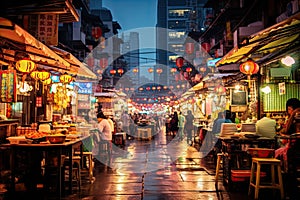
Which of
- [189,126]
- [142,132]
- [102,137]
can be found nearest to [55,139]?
[102,137]

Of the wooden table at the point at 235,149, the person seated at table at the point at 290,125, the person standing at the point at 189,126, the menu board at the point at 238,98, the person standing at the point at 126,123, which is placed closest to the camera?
the person seated at table at the point at 290,125

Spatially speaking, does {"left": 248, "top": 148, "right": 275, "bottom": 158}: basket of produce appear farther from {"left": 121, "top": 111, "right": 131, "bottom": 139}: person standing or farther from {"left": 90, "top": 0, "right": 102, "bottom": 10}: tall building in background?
{"left": 90, "top": 0, "right": 102, "bottom": 10}: tall building in background

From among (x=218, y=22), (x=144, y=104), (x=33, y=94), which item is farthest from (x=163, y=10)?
(x=33, y=94)

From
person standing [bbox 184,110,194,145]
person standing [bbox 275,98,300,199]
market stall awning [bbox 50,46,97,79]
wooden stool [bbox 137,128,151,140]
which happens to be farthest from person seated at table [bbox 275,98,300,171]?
wooden stool [bbox 137,128,151,140]

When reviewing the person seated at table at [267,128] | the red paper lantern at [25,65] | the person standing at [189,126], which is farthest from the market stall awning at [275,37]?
the person standing at [189,126]

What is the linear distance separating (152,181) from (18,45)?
216 inches

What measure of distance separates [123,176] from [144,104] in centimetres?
7568

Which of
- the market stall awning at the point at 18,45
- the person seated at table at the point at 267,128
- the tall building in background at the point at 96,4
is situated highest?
the tall building in background at the point at 96,4

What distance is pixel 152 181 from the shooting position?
10.7 meters

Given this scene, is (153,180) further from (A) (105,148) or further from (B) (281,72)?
(B) (281,72)

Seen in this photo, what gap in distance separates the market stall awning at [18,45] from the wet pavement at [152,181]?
3.68 m

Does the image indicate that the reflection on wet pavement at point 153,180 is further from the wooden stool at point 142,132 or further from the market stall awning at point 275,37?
the wooden stool at point 142,132

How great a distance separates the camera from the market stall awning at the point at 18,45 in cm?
741

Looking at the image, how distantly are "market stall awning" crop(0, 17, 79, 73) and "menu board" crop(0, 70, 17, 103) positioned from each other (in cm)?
48
